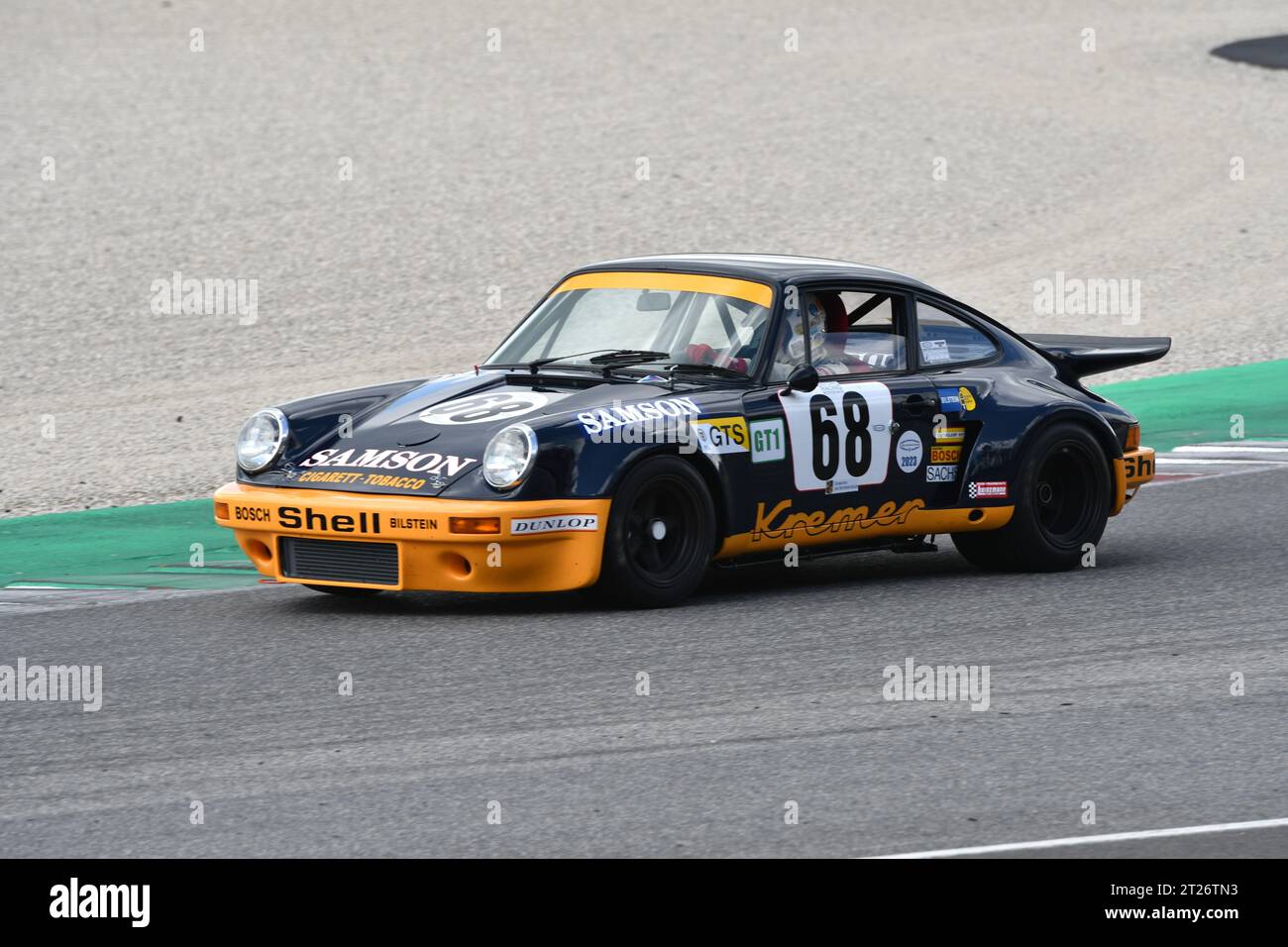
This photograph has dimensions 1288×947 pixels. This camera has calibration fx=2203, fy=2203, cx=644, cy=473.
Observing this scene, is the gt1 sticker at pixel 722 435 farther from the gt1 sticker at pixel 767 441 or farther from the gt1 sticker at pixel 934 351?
the gt1 sticker at pixel 934 351

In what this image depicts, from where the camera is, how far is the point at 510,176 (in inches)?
905

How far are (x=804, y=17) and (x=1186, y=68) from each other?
598 cm

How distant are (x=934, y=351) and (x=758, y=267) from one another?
0.86 metres

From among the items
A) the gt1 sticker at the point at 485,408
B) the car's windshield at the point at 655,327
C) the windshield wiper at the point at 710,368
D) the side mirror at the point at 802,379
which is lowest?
the gt1 sticker at the point at 485,408

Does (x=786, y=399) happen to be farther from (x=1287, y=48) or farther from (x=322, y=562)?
(x=1287, y=48)

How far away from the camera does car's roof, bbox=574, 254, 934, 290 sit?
883 cm

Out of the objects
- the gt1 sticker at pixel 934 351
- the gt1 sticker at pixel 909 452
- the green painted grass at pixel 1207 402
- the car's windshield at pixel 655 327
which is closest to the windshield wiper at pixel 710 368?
the car's windshield at pixel 655 327

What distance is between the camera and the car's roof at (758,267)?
8828 millimetres

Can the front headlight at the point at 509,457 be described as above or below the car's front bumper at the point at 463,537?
above

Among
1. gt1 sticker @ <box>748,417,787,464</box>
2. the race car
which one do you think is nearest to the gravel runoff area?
the race car

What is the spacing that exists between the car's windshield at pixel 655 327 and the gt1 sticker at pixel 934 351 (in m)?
0.84

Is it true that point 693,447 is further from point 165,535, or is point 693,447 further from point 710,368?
point 165,535

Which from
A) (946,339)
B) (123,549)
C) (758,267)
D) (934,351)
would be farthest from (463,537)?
(123,549)
